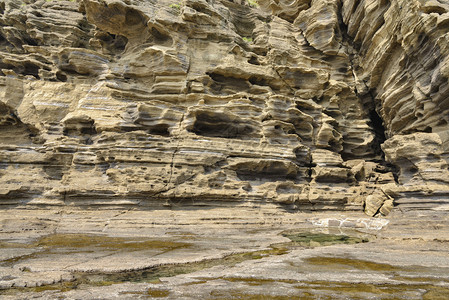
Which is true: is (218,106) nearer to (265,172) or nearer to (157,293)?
(265,172)

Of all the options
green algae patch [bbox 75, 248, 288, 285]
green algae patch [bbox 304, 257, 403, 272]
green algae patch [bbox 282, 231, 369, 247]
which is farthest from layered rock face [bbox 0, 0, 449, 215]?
green algae patch [bbox 304, 257, 403, 272]

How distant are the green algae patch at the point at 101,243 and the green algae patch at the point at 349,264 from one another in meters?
4.89

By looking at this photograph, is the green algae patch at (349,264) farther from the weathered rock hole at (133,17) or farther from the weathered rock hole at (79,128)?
the weathered rock hole at (133,17)

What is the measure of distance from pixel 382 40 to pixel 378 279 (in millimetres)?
23375

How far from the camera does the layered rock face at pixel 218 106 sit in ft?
57.0

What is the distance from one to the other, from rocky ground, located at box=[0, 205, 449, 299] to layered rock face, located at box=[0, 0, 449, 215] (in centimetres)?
239

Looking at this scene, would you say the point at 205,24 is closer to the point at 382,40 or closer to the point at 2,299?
the point at 382,40

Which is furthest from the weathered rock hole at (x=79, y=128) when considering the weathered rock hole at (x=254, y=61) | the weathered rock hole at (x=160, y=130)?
the weathered rock hole at (x=254, y=61)

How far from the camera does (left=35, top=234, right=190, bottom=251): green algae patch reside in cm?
991

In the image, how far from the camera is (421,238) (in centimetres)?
1160

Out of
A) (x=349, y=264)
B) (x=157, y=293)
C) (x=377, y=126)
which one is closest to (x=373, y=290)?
(x=349, y=264)

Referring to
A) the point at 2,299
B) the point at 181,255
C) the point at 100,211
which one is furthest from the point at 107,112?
the point at 2,299

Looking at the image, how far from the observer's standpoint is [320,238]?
44.0 feet

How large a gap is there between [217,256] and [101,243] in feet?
16.3
